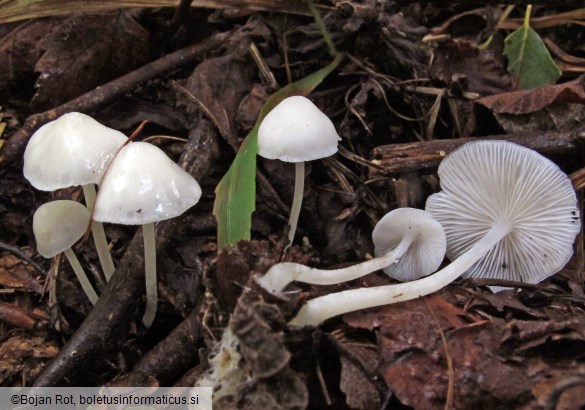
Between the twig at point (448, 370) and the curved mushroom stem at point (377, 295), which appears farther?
the curved mushroom stem at point (377, 295)

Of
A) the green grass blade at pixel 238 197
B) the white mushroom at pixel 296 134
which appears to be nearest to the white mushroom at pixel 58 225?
the green grass blade at pixel 238 197

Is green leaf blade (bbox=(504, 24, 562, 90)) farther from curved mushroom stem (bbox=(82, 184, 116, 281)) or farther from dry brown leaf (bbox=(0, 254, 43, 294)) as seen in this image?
dry brown leaf (bbox=(0, 254, 43, 294))

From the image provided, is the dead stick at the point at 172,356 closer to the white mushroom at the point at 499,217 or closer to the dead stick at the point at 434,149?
the white mushroom at the point at 499,217

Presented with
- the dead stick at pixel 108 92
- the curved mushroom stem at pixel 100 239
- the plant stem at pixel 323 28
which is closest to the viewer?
the curved mushroom stem at pixel 100 239

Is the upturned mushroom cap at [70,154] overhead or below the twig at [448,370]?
overhead

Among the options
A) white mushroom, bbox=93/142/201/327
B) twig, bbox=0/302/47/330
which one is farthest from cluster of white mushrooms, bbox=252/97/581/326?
twig, bbox=0/302/47/330

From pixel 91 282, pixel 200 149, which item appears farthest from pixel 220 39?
pixel 91 282

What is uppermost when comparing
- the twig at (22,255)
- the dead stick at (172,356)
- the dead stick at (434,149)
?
the dead stick at (434,149)
